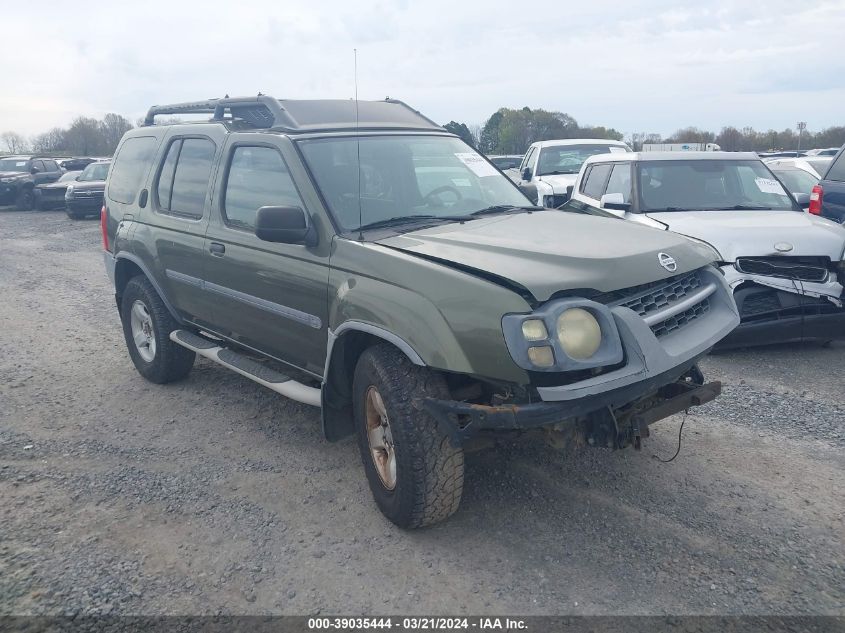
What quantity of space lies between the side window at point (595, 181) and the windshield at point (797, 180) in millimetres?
4100

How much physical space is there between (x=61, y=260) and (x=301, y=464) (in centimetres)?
1066

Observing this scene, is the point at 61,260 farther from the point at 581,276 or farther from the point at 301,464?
the point at 581,276

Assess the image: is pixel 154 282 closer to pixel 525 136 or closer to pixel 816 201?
pixel 816 201

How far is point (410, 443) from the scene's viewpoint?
10.8 feet

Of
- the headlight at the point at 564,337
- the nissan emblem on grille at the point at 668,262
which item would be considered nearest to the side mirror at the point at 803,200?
the nissan emblem on grille at the point at 668,262

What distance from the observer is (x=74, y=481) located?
4.27 m

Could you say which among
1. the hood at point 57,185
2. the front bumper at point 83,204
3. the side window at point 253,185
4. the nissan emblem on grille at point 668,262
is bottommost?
the front bumper at point 83,204

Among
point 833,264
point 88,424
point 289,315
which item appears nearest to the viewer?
point 289,315

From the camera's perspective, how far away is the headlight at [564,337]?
2.94 meters

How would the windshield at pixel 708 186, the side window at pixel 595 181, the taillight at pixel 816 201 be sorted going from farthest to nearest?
the side window at pixel 595 181 → the taillight at pixel 816 201 → the windshield at pixel 708 186

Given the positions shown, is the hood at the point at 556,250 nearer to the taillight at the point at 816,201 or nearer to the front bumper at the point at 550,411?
the front bumper at the point at 550,411

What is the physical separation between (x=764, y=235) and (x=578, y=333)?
12.7ft

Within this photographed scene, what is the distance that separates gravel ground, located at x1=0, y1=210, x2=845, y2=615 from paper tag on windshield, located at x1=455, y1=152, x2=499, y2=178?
185cm

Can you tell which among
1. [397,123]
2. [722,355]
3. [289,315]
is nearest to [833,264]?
[722,355]
